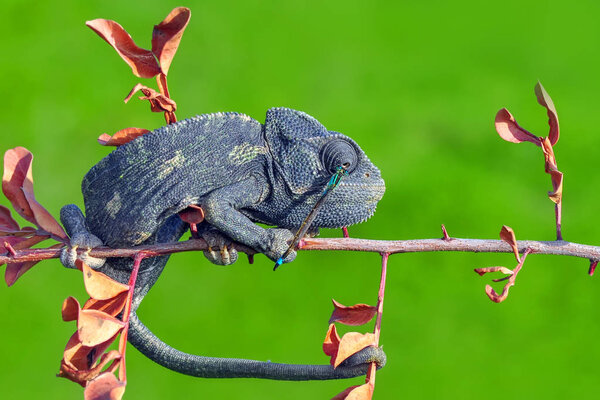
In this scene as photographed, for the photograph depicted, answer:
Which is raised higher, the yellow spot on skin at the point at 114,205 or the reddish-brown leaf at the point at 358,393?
the yellow spot on skin at the point at 114,205

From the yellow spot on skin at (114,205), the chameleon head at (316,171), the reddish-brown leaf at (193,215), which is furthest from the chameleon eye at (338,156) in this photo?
the yellow spot on skin at (114,205)

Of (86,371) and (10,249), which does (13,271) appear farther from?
(86,371)

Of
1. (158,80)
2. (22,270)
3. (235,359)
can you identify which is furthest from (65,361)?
(158,80)

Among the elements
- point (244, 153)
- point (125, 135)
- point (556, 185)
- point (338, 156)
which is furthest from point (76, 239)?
point (556, 185)

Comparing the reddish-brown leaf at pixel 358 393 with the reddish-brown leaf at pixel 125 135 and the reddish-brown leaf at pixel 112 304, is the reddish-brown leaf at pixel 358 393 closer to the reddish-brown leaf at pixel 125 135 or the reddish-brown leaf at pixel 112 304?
the reddish-brown leaf at pixel 112 304

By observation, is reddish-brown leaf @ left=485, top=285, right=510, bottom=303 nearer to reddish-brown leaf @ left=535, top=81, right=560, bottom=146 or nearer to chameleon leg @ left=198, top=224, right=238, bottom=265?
reddish-brown leaf @ left=535, top=81, right=560, bottom=146

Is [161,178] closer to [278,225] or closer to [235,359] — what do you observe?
[278,225]

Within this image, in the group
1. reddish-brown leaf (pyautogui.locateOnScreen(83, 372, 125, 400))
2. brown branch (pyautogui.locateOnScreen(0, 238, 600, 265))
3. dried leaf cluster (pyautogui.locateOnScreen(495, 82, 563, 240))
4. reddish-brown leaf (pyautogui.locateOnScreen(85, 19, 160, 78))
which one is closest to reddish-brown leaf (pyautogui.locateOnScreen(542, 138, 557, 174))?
dried leaf cluster (pyautogui.locateOnScreen(495, 82, 563, 240))
